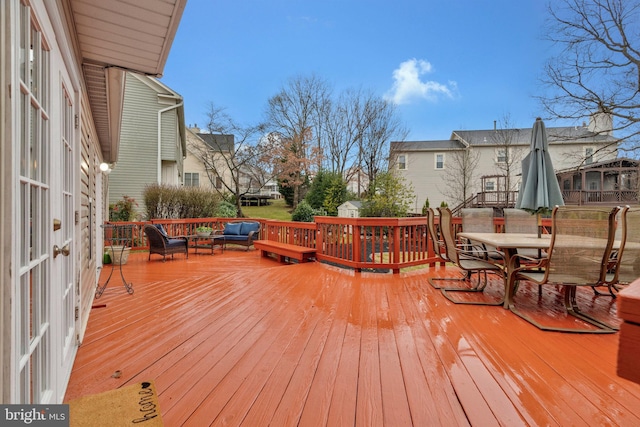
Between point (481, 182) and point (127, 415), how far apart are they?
20.1m

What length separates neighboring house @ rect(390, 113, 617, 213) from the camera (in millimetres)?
17652

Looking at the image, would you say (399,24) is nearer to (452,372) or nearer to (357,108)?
(357,108)

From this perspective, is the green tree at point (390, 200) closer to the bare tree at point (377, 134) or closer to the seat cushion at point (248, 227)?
the seat cushion at point (248, 227)

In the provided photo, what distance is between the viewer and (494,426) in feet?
5.21

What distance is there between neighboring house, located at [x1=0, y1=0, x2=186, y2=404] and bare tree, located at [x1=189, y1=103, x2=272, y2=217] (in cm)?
1401

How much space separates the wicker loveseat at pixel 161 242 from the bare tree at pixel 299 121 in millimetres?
11478

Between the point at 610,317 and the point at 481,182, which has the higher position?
the point at 481,182

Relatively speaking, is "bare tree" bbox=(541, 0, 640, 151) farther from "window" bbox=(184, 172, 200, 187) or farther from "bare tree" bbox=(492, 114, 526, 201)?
"window" bbox=(184, 172, 200, 187)

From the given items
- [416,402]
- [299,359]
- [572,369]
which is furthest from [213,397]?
[572,369]

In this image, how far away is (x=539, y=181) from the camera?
4.25 metres

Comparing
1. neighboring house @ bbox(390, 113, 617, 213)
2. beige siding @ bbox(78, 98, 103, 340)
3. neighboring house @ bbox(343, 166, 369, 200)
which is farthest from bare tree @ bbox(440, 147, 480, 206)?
beige siding @ bbox(78, 98, 103, 340)

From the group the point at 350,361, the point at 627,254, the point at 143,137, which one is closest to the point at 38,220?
the point at 350,361

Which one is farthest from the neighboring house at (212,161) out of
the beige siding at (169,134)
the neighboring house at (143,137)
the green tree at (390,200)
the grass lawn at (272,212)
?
the green tree at (390,200)

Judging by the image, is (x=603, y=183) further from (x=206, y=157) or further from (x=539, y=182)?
(x=206, y=157)
